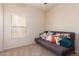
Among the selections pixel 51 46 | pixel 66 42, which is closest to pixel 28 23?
pixel 51 46

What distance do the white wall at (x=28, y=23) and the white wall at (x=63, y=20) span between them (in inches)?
5.1

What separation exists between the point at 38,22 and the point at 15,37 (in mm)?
426

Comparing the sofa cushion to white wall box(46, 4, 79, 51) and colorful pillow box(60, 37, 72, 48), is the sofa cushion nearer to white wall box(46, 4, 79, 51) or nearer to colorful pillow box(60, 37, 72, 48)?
colorful pillow box(60, 37, 72, 48)

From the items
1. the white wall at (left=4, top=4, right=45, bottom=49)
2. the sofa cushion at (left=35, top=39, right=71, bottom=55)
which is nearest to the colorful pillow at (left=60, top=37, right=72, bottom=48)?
the sofa cushion at (left=35, top=39, right=71, bottom=55)

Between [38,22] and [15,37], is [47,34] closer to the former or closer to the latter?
[38,22]

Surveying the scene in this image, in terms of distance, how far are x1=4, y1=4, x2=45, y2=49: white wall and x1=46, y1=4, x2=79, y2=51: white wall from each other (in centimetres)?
13

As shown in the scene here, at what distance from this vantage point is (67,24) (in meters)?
1.35

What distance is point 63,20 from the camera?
51.4 inches

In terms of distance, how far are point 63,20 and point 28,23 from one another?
58 cm

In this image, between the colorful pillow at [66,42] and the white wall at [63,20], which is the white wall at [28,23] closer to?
the white wall at [63,20]

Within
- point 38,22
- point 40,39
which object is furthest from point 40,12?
point 40,39

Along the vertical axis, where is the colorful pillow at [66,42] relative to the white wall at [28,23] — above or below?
below

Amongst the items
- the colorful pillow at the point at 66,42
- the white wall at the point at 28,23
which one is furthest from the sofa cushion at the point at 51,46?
the white wall at the point at 28,23

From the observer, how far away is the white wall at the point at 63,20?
1235 mm
